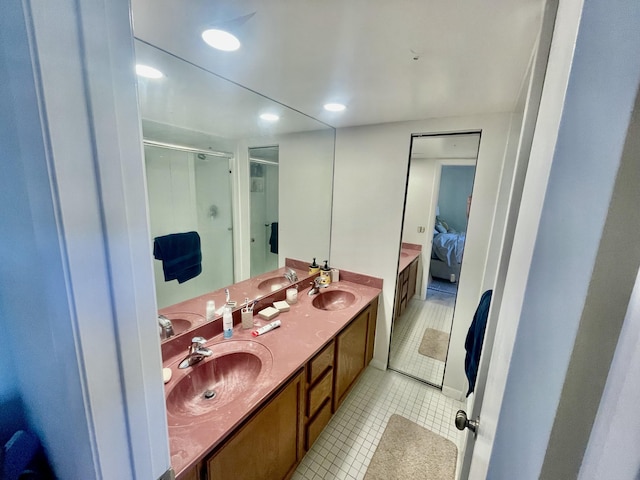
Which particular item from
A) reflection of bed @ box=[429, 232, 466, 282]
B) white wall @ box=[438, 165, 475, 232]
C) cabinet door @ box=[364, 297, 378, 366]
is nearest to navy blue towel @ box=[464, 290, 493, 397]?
cabinet door @ box=[364, 297, 378, 366]

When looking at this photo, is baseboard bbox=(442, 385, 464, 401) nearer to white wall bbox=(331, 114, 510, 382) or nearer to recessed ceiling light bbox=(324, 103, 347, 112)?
white wall bbox=(331, 114, 510, 382)

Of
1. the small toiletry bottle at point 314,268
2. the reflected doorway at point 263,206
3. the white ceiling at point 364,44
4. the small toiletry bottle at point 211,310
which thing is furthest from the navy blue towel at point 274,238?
the white ceiling at point 364,44

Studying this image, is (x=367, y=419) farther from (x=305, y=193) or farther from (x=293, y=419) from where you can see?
(x=305, y=193)

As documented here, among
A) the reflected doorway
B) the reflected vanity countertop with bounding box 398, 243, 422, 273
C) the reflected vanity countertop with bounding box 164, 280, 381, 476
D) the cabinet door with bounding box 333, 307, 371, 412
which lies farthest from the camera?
the reflected vanity countertop with bounding box 398, 243, 422, 273

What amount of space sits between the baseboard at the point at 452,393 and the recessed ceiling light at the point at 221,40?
270 cm

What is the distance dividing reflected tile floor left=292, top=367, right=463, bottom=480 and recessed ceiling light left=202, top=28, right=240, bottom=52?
7.33ft

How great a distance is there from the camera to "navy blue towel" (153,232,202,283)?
129 cm

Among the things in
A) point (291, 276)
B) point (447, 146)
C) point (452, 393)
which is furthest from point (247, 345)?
point (447, 146)

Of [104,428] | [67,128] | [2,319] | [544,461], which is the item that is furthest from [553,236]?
[2,319]

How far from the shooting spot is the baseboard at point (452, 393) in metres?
2.06

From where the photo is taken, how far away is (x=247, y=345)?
140 cm

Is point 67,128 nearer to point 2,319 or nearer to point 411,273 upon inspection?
point 2,319

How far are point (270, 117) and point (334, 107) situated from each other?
1.54ft

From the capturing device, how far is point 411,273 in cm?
322
